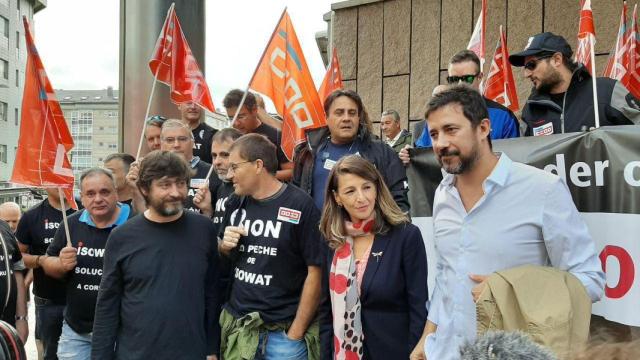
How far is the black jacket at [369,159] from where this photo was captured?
3871 millimetres

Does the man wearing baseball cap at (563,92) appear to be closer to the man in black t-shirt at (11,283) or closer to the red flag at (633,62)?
the red flag at (633,62)

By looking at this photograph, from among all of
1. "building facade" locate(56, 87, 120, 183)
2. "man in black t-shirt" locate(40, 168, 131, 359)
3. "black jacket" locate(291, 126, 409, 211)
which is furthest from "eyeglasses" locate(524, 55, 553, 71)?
"building facade" locate(56, 87, 120, 183)

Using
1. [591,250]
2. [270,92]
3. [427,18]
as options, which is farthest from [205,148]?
[427,18]

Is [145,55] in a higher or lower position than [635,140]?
higher

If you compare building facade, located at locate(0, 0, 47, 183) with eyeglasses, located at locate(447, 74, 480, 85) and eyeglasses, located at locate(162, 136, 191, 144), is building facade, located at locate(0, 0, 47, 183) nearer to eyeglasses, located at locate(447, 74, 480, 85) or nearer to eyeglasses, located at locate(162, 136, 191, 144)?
eyeglasses, located at locate(162, 136, 191, 144)

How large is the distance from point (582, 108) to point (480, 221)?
166 centimetres

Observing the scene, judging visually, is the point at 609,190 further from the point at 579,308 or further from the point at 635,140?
the point at 579,308

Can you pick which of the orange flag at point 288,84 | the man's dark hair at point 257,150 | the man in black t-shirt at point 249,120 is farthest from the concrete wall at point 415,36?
the man's dark hair at point 257,150

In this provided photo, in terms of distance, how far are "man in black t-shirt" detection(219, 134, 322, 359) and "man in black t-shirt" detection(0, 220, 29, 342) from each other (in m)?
1.64

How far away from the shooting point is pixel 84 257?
4160 mm

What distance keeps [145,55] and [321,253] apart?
5603 millimetres

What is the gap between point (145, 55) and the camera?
8047 millimetres

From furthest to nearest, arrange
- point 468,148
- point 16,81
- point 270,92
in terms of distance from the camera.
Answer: point 16,81 → point 270,92 → point 468,148

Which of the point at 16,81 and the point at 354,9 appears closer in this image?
the point at 354,9
